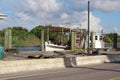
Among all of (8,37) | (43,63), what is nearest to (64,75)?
(43,63)

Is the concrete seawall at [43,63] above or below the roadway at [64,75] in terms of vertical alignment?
above

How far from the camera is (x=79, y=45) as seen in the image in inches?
2995

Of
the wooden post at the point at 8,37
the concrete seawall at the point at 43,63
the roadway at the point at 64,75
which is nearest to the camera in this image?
the roadway at the point at 64,75

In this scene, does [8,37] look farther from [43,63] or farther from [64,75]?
[64,75]

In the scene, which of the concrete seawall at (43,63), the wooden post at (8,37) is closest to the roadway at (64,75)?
the concrete seawall at (43,63)

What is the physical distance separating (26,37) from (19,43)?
10.3 ft

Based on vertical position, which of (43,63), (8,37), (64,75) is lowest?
(64,75)

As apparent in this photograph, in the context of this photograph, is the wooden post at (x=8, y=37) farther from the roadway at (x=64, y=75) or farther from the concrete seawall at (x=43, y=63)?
the roadway at (x=64, y=75)

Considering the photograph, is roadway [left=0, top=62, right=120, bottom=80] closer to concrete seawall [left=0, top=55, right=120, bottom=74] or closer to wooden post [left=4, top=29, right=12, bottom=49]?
concrete seawall [left=0, top=55, right=120, bottom=74]

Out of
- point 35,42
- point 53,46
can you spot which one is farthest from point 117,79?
point 35,42

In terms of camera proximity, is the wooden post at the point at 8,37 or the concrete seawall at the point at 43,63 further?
the wooden post at the point at 8,37

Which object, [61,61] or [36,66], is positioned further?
[61,61]

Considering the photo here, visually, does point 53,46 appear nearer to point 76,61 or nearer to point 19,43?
point 19,43

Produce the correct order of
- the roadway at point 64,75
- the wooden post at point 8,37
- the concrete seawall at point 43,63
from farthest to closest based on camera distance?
the wooden post at point 8,37 < the concrete seawall at point 43,63 < the roadway at point 64,75
